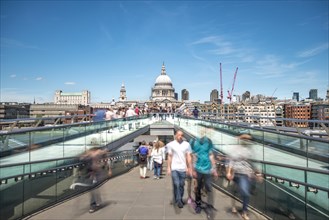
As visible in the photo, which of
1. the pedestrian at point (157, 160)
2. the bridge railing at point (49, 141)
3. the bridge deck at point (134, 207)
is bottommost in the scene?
the bridge deck at point (134, 207)

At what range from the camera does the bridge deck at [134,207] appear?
673 centimetres

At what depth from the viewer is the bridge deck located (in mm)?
6729

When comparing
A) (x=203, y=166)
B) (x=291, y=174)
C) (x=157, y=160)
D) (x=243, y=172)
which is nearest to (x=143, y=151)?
(x=157, y=160)

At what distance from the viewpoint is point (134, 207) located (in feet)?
24.1

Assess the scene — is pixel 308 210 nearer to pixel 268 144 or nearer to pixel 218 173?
pixel 268 144

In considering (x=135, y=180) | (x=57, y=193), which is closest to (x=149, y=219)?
(x=57, y=193)

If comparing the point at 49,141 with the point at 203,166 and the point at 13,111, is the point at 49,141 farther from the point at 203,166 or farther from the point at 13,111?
the point at 13,111

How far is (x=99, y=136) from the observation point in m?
12.1

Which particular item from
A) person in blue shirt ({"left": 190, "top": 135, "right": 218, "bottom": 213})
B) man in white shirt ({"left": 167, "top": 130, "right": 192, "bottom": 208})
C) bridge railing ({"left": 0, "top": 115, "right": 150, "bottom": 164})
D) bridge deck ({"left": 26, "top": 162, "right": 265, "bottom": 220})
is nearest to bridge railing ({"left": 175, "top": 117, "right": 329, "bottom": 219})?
bridge deck ({"left": 26, "top": 162, "right": 265, "bottom": 220})

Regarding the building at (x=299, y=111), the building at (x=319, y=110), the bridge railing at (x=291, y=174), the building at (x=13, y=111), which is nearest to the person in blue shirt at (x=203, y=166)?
the bridge railing at (x=291, y=174)

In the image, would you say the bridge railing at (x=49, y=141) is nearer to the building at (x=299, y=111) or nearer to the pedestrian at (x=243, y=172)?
the pedestrian at (x=243, y=172)

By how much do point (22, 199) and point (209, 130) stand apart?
258 inches

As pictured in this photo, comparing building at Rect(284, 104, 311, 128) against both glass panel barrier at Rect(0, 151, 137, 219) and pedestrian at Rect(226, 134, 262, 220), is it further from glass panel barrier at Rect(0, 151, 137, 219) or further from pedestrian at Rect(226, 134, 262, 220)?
glass panel barrier at Rect(0, 151, 137, 219)

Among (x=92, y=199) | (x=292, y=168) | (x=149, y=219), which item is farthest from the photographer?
(x=92, y=199)
